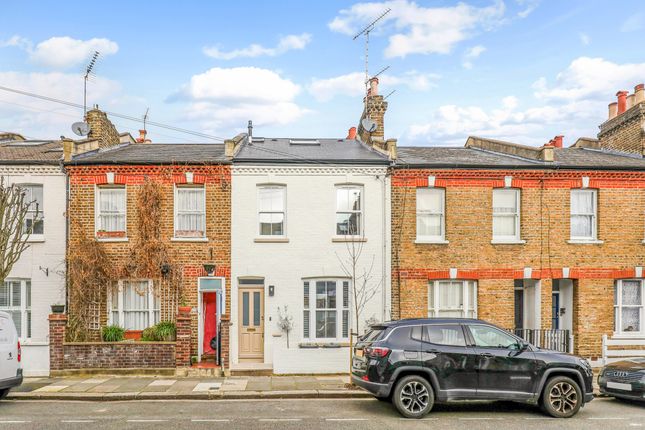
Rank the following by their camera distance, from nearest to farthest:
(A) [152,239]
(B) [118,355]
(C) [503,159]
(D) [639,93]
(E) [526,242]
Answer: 1. (B) [118,355]
2. (A) [152,239]
3. (E) [526,242]
4. (C) [503,159]
5. (D) [639,93]

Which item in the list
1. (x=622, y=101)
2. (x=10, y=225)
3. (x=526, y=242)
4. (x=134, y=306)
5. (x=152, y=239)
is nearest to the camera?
(x=10, y=225)

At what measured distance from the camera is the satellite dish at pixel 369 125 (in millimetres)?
19922

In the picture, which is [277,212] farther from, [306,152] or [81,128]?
[81,128]

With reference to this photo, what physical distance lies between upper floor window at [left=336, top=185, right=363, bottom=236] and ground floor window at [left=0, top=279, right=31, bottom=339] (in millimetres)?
9626

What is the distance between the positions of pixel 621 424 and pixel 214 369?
394 inches

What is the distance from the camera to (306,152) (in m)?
19.1

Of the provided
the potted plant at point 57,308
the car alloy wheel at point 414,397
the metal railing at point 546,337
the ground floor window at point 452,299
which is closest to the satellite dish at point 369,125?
the ground floor window at point 452,299

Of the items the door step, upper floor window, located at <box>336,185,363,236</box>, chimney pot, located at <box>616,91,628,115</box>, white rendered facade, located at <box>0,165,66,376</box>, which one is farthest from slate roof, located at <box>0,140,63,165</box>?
chimney pot, located at <box>616,91,628,115</box>

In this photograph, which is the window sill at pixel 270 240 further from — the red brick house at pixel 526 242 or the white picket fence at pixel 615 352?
the white picket fence at pixel 615 352

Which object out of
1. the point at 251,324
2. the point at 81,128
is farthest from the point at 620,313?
the point at 81,128

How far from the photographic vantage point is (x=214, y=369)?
1583 cm

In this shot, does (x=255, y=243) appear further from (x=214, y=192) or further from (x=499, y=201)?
(x=499, y=201)

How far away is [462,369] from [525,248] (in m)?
7.71

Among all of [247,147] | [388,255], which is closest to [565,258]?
[388,255]
